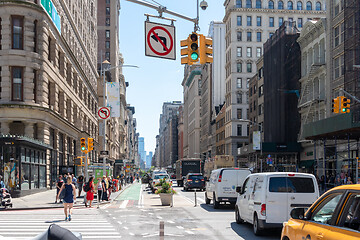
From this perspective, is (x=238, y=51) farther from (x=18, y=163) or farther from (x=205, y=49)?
(x=205, y=49)

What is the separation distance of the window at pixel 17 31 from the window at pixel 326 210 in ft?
109

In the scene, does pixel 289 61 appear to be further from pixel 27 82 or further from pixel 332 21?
pixel 27 82

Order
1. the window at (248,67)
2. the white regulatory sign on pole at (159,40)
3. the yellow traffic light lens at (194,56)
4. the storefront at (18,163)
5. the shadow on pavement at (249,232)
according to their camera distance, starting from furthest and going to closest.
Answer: the window at (248,67), the storefront at (18,163), the yellow traffic light lens at (194,56), the white regulatory sign on pole at (159,40), the shadow on pavement at (249,232)

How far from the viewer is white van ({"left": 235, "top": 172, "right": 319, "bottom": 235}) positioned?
45.5 ft

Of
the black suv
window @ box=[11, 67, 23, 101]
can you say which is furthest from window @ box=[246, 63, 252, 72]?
window @ box=[11, 67, 23, 101]

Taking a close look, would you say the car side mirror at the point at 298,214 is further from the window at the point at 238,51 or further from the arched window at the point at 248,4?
the arched window at the point at 248,4

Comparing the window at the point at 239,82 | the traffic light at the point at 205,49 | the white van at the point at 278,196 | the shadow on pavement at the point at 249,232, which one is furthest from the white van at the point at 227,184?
the window at the point at 239,82

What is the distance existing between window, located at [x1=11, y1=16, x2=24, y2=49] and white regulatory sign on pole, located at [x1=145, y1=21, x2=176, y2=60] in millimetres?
23150

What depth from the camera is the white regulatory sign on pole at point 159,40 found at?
15758mm

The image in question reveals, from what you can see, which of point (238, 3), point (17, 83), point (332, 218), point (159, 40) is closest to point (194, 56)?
point (159, 40)

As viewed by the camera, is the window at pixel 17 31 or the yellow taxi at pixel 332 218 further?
the window at pixel 17 31

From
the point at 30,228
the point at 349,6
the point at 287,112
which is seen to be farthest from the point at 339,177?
the point at 30,228

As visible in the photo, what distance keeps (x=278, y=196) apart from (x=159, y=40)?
6.47m

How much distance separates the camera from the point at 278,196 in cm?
1398
